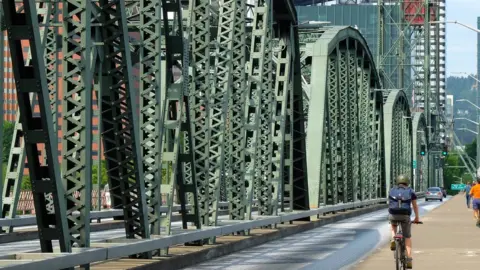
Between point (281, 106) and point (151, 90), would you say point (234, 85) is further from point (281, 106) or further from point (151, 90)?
point (151, 90)

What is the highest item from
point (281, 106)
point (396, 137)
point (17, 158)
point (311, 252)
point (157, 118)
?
point (157, 118)

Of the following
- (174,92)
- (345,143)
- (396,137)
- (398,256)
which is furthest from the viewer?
(396,137)

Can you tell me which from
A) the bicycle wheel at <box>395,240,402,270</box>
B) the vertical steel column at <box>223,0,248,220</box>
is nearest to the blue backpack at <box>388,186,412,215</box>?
the bicycle wheel at <box>395,240,402,270</box>

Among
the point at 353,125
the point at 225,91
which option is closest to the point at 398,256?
the point at 225,91

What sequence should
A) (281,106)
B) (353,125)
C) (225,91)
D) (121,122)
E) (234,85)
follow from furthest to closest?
(353,125) → (281,106) → (234,85) → (225,91) → (121,122)

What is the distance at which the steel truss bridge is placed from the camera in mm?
14726

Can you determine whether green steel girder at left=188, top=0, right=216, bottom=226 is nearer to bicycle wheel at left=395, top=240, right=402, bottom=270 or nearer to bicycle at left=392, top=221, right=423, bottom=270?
bicycle at left=392, top=221, right=423, bottom=270

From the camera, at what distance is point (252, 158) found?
29.4 metres

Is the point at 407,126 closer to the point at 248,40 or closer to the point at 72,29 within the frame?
the point at 248,40

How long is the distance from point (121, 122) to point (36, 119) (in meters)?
3.90

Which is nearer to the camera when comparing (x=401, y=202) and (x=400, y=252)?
(x=400, y=252)

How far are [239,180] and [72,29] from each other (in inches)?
490

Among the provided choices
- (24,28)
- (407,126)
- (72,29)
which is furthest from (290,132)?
(407,126)

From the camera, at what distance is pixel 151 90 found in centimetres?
2008
